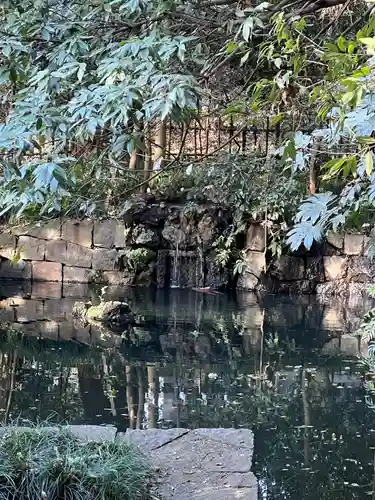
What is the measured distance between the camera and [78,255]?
30.8 feet

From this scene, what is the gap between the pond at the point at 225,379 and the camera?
3.41m

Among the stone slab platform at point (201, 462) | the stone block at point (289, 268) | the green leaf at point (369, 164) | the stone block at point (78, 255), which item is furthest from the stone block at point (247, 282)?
the green leaf at point (369, 164)

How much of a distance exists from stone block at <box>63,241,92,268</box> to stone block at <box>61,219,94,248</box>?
0.19 ft

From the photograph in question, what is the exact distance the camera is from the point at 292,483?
311 cm

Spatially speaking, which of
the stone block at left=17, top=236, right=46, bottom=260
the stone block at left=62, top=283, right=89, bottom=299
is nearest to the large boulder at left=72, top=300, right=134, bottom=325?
the stone block at left=62, top=283, right=89, bottom=299

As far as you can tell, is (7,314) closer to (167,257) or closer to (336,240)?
(167,257)

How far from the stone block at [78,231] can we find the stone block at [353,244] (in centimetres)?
357

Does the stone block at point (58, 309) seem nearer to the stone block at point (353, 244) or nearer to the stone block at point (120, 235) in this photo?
the stone block at point (120, 235)

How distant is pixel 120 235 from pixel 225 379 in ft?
15.8

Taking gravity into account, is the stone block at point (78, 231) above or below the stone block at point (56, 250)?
above

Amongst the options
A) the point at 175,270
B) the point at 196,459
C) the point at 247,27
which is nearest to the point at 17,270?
the point at 175,270

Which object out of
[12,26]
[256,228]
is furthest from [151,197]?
[12,26]

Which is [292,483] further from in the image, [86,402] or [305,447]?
[86,402]

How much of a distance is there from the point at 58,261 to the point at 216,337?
12.9 ft
